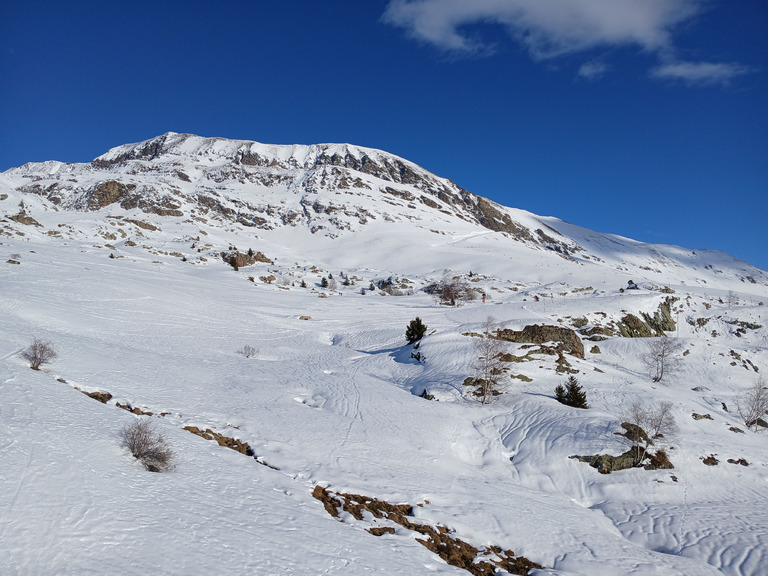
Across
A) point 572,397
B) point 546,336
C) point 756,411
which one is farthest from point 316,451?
point 756,411

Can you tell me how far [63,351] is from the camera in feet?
48.2

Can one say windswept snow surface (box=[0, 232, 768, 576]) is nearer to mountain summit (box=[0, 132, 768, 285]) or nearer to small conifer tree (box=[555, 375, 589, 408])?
small conifer tree (box=[555, 375, 589, 408])

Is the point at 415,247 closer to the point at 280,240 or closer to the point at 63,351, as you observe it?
the point at 280,240

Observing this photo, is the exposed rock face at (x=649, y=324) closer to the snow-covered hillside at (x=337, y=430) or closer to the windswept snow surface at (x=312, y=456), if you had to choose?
the snow-covered hillside at (x=337, y=430)

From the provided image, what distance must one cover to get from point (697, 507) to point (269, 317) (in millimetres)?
28162

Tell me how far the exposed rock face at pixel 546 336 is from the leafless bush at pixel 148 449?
22464 millimetres

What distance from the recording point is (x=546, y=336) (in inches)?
1081

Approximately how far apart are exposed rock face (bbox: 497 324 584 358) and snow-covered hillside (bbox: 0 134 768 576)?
0.66 metres

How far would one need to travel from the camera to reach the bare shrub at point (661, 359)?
26.4 m

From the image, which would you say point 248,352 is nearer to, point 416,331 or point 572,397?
point 416,331

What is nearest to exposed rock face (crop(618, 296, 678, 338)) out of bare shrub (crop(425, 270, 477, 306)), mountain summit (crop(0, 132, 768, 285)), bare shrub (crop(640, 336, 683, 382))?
bare shrub (crop(640, 336, 683, 382))

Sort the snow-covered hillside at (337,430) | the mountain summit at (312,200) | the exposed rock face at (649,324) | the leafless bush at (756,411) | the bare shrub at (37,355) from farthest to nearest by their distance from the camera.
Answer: the mountain summit at (312,200) < the exposed rock face at (649,324) < the leafless bush at (756,411) < the bare shrub at (37,355) < the snow-covered hillside at (337,430)

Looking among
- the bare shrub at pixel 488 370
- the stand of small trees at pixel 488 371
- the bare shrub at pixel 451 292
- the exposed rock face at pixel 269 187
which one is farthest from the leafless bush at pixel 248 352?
the exposed rock face at pixel 269 187

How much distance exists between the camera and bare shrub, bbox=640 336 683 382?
26.4 metres
